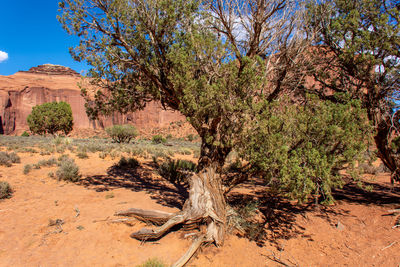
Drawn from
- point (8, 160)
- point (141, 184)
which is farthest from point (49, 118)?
point (141, 184)

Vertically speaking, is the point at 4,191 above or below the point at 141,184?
above

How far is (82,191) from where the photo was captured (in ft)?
24.1

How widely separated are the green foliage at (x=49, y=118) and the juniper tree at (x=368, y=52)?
38840 millimetres

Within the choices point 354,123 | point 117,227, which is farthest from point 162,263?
point 354,123

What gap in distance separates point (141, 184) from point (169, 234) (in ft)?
14.2

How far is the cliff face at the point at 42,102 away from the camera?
5541cm

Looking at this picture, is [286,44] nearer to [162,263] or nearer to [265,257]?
[265,257]

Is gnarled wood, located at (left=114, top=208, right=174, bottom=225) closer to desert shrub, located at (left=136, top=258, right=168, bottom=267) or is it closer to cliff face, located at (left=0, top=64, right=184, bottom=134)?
desert shrub, located at (left=136, top=258, right=168, bottom=267)

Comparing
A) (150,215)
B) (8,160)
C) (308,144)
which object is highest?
(308,144)

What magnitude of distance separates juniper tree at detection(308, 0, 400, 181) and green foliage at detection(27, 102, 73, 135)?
3884 cm

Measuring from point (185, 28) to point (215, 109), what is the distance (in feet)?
10.2

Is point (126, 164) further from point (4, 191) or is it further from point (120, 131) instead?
point (120, 131)

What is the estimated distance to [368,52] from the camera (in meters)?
5.34

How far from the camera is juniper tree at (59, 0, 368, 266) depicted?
467cm
